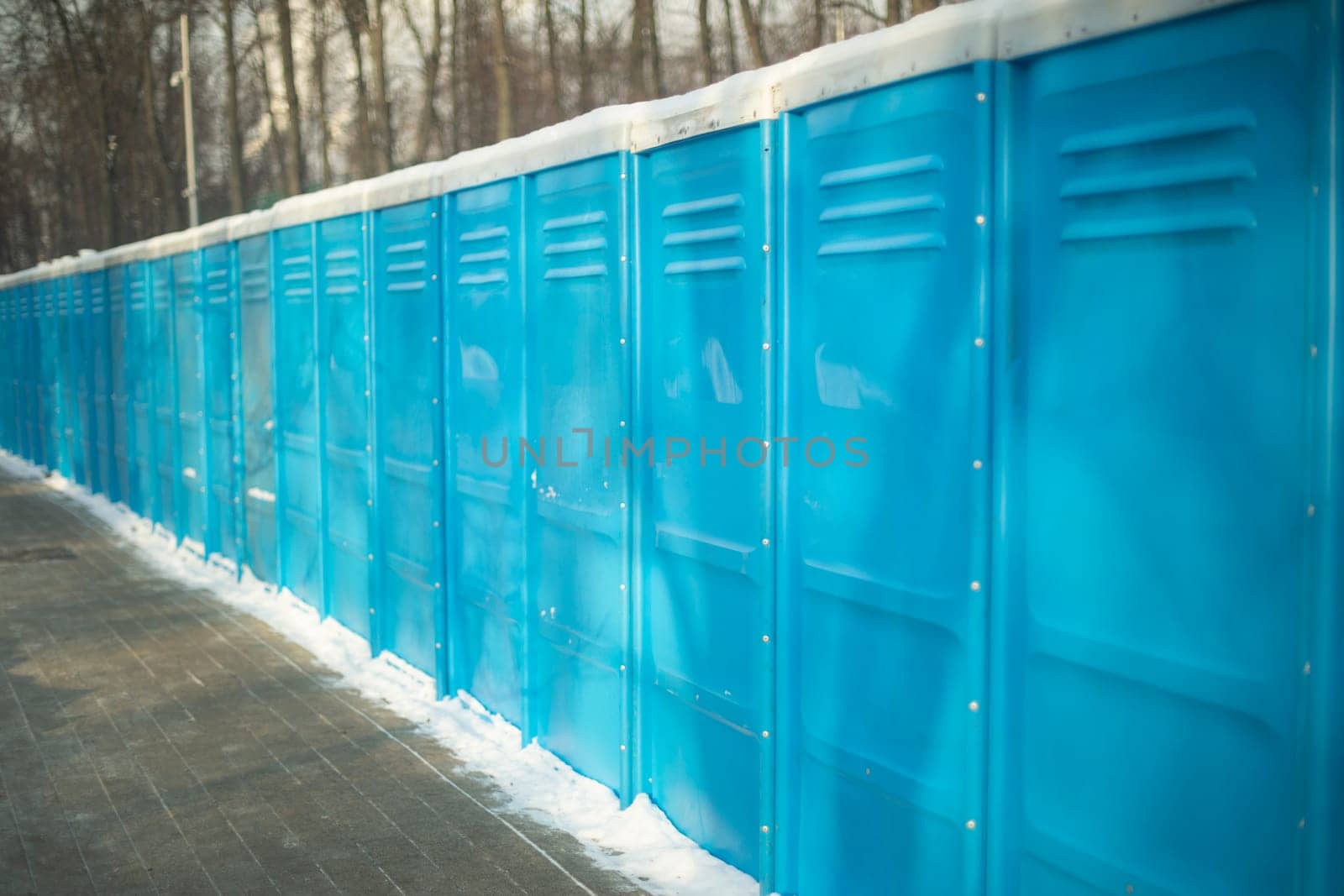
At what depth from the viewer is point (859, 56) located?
357 centimetres

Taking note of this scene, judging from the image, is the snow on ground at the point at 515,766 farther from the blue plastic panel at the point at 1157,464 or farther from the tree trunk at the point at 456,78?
the tree trunk at the point at 456,78

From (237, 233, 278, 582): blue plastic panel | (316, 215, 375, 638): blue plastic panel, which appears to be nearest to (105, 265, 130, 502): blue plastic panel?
(237, 233, 278, 582): blue plastic panel

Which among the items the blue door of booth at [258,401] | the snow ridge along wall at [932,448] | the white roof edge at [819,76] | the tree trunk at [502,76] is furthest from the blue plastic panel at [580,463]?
the tree trunk at [502,76]

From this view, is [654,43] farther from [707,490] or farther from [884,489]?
[884,489]

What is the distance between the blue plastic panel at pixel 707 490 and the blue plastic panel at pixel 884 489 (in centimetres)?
14

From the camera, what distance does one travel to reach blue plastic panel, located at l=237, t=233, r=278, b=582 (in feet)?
30.8

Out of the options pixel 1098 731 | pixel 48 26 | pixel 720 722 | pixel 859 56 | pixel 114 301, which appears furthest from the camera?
pixel 48 26

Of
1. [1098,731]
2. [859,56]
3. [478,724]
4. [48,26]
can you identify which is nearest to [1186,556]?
[1098,731]

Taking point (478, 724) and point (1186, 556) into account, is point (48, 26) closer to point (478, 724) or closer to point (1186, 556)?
point (478, 724)

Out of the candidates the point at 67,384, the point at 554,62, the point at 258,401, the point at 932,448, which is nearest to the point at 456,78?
the point at 554,62

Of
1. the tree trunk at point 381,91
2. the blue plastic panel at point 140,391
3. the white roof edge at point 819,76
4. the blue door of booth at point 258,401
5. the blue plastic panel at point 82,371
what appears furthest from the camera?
the tree trunk at point 381,91

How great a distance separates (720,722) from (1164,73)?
246cm

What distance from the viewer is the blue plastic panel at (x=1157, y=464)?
2486 millimetres

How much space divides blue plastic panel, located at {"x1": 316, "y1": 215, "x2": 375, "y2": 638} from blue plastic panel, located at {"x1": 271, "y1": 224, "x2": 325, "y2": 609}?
130mm
